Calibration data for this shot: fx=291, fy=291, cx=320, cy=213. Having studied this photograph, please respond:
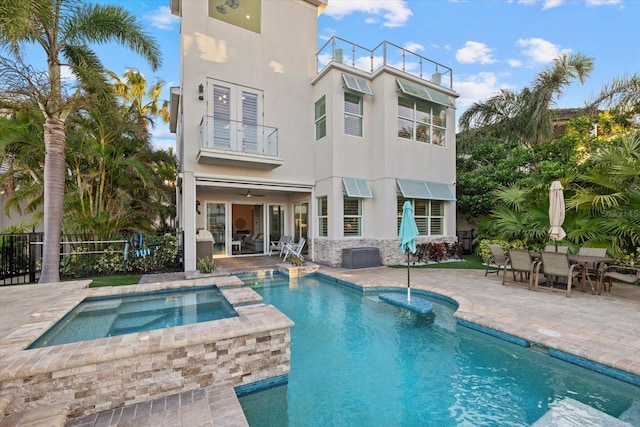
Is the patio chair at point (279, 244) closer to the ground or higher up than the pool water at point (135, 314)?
higher up

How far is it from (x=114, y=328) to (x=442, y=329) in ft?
22.5

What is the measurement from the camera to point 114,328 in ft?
19.5

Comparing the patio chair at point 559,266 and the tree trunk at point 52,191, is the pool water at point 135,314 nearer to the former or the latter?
the tree trunk at point 52,191

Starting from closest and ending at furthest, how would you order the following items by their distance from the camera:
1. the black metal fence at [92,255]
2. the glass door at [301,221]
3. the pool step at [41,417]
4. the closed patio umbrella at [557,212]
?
1. the pool step at [41,417]
2. the closed patio umbrella at [557,212]
3. the black metal fence at [92,255]
4. the glass door at [301,221]

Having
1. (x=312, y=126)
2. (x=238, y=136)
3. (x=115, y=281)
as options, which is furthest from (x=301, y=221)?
(x=115, y=281)

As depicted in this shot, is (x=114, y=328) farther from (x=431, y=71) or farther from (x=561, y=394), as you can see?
(x=431, y=71)

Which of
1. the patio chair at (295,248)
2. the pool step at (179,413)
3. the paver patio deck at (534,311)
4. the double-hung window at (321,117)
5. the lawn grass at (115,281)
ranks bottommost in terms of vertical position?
the pool step at (179,413)

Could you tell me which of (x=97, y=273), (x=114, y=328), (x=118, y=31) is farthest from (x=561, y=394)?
(x=118, y=31)

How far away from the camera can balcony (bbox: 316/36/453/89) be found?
1348 centimetres

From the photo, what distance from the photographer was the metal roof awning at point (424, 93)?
13.4 m

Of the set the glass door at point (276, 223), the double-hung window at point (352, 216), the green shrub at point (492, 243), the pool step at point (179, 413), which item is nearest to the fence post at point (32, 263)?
the pool step at point (179, 413)

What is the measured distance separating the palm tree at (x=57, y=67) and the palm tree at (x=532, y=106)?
721 inches

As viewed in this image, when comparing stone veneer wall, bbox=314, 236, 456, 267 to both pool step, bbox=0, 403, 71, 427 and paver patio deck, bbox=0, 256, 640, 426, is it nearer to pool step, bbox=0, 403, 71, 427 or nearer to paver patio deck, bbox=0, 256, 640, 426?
paver patio deck, bbox=0, 256, 640, 426

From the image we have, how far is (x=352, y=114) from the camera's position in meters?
13.7
